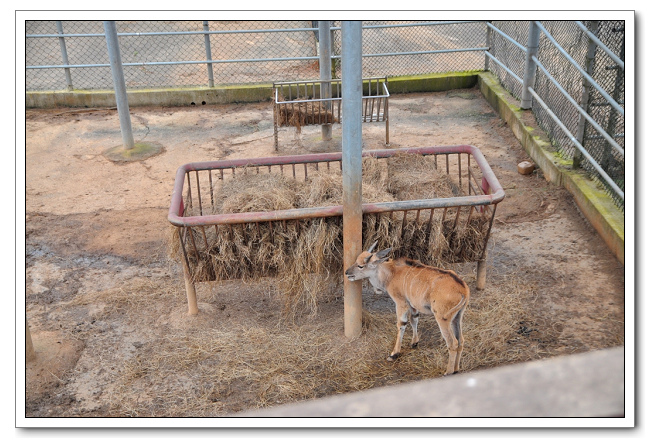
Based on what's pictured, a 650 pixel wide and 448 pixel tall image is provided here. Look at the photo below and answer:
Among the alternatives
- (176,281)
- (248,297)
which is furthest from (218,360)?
(176,281)

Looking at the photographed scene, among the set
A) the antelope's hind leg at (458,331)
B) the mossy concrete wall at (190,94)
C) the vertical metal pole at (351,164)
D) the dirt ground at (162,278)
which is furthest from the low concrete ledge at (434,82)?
the antelope's hind leg at (458,331)

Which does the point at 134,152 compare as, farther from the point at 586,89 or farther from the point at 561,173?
the point at 586,89

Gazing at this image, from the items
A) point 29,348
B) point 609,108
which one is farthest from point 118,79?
point 609,108

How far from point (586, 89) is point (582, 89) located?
0.29m

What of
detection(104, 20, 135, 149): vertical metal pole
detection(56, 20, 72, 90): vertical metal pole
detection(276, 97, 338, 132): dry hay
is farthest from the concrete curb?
detection(276, 97, 338, 132): dry hay

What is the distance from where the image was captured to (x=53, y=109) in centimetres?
1166

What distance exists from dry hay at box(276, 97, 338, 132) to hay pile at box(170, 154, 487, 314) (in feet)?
11.5

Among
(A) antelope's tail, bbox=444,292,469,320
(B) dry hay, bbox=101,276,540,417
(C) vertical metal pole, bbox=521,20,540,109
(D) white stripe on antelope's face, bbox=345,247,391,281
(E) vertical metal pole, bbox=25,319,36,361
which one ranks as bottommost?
(B) dry hay, bbox=101,276,540,417

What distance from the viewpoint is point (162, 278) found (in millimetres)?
6344

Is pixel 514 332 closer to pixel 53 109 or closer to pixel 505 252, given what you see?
pixel 505 252

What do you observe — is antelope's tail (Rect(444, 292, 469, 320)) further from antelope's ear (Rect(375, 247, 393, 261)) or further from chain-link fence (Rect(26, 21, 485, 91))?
chain-link fence (Rect(26, 21, 485, 91))

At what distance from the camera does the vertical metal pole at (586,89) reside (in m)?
7.04

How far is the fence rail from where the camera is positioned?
22.8ft

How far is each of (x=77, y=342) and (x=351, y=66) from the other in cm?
307
